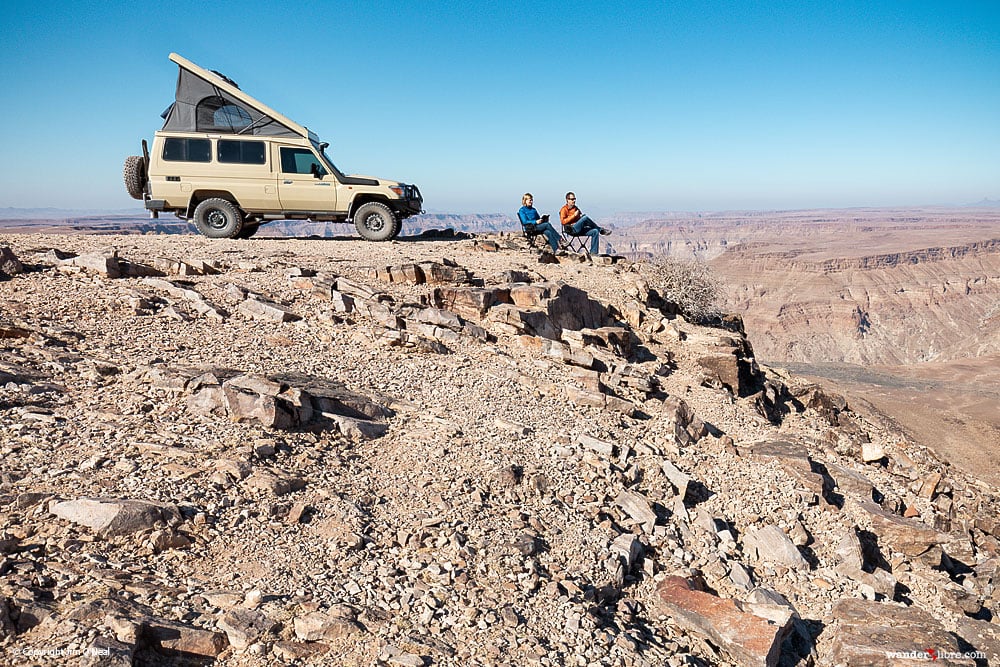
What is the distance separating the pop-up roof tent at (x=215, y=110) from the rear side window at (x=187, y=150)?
0.26 meters

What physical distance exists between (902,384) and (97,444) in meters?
34.3

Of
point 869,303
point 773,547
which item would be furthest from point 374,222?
point 869,303

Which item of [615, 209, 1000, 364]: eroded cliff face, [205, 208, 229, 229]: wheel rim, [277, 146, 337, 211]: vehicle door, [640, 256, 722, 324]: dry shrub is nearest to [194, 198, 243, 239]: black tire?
[205, 208, 229, 229]: wheel rim

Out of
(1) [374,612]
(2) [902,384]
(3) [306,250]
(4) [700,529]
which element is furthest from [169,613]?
(2) [902,384]

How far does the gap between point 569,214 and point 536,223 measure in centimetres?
82

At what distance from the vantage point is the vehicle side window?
1168cm

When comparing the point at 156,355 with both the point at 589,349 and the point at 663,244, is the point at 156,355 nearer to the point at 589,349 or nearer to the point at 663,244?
the point at 589,349

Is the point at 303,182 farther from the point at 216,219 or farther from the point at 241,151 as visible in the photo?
the point at 216,219

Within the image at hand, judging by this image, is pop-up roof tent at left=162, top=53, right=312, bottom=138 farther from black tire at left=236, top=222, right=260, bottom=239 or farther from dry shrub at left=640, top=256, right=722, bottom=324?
dry shrub at left=640, top=256, right=722, bottom=324

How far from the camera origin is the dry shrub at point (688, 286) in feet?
44.2

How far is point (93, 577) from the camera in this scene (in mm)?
3150

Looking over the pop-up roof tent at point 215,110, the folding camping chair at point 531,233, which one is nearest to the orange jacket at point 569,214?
the folding camping chair at point 531,233

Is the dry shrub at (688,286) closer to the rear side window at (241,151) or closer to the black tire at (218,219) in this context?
the rear side window at (241,151)

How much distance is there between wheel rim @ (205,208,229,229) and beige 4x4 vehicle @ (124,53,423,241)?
2 centimetres
